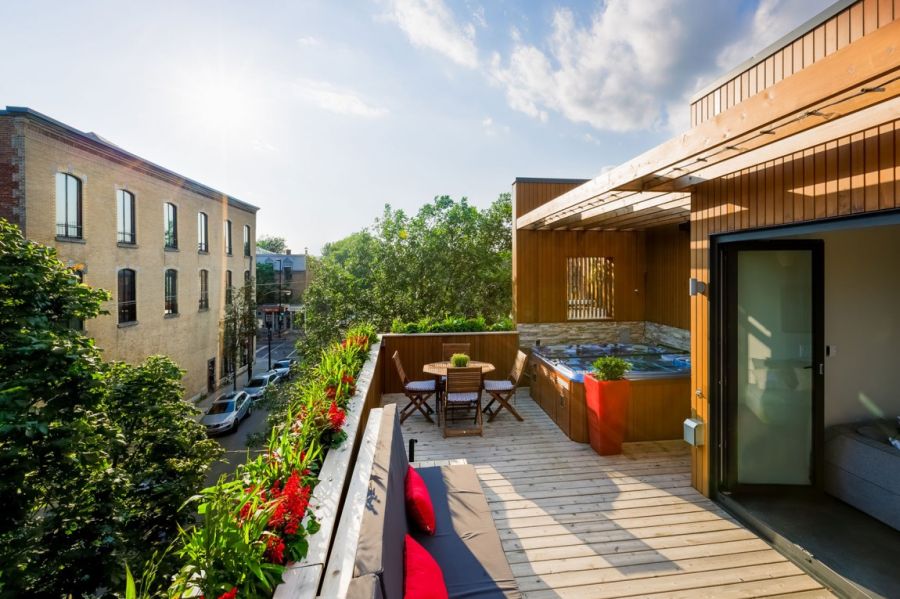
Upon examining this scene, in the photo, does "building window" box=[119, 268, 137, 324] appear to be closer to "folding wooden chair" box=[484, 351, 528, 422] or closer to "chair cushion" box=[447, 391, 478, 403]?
"chair cushion" box=[447, 391, 478, 403]

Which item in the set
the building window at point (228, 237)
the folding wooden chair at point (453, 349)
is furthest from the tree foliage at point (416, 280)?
the building window at point (228, 237)

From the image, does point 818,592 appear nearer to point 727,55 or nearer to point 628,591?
point 628,591

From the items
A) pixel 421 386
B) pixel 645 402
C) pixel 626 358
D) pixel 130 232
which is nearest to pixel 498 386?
pixel 421 386

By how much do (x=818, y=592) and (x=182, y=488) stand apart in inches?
271

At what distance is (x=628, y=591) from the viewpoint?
108 inches

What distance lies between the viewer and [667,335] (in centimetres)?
761

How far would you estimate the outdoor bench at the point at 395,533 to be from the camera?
1562 millimetres

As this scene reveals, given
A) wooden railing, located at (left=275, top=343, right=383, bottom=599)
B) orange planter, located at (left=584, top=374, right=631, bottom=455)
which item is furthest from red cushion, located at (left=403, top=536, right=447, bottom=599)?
orange planter, located at (left=584, top=374, right=631, bottom=455)

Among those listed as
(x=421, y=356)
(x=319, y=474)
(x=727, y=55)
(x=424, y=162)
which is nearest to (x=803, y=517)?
(x=319, y=474)

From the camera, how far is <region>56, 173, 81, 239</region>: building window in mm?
10711

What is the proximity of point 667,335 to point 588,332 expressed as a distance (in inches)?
55.6

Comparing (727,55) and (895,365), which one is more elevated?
(727,55)

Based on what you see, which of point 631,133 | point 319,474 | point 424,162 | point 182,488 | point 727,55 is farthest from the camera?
point 424,162

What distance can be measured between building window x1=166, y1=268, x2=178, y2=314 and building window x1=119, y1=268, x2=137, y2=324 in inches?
71.5
